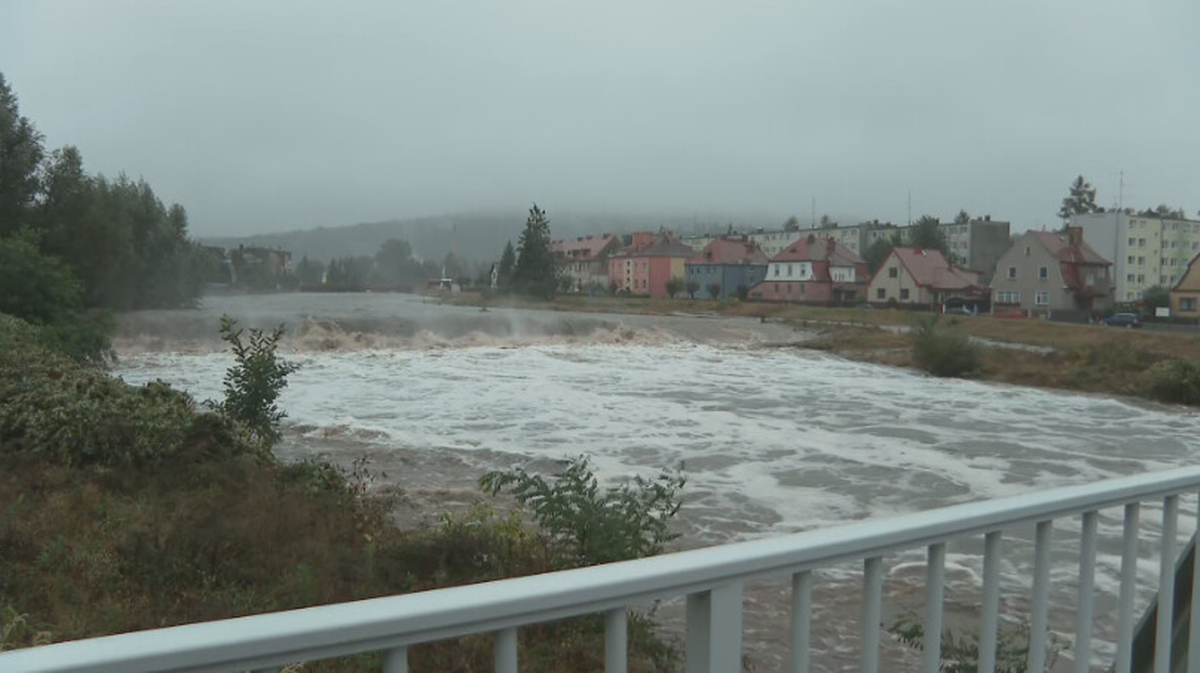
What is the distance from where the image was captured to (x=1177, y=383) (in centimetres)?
2697

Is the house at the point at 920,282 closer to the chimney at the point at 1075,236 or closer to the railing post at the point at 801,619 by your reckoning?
the chimney at the point at 1075,236

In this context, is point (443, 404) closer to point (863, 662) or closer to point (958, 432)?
point (958, 432)

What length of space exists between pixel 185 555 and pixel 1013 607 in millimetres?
5872

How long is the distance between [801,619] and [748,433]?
57.8 ft

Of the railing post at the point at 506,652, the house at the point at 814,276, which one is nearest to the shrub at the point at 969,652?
the railing post at the point at 506,652

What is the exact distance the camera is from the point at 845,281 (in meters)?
84.6

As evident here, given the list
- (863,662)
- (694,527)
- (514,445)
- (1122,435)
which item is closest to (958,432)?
(1122,435)

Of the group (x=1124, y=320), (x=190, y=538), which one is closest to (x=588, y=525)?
(x=190, y=538)

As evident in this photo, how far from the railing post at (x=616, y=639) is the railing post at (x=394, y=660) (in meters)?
0.33

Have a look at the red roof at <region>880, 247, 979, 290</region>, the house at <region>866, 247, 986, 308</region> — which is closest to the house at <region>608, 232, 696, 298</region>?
the house at <region>866, 247, 986, 308</region>

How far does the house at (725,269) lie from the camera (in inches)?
3723

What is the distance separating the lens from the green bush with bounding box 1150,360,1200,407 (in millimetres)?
26781

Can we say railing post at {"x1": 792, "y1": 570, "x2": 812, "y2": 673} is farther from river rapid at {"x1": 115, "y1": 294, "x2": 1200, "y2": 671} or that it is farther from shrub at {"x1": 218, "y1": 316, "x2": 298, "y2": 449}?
shrub at {"x1": 218, "y1": 316, "x2": 298, "y2": 449}

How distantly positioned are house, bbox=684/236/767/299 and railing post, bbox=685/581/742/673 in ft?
301
